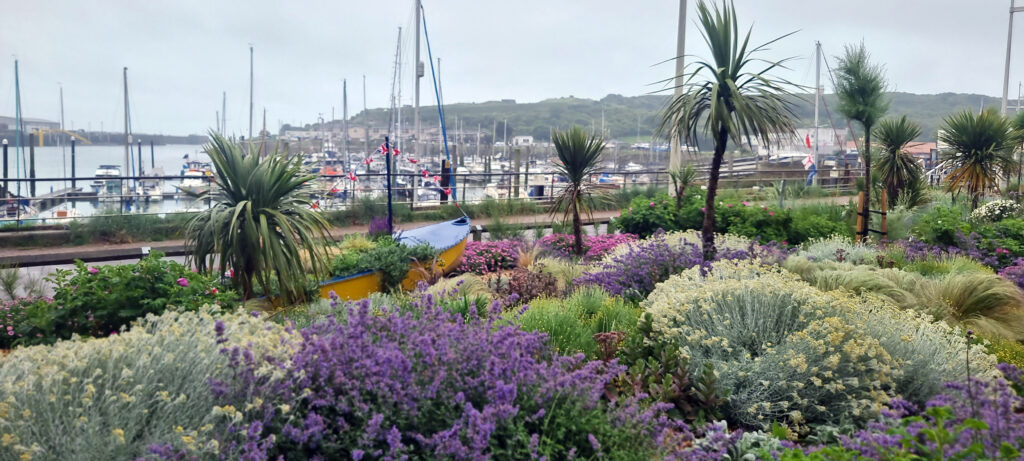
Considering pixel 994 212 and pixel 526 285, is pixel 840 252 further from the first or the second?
pixel 994 212

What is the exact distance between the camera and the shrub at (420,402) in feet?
10.2

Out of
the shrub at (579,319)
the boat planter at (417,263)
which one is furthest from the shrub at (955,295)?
the boat planter at (417,263)

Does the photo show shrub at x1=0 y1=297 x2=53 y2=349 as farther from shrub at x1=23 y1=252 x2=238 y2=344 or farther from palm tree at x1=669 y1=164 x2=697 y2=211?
palm tree at x1=669 y1=164 x2=697 y2=211

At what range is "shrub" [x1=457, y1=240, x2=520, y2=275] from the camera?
1169 cm

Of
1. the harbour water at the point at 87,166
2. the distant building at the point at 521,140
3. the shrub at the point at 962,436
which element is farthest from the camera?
the distant building at the point at 521,140

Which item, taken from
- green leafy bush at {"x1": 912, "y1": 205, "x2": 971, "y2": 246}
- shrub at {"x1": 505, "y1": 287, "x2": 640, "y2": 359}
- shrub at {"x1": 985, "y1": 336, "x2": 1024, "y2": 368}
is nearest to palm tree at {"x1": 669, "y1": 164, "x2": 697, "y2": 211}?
green leafy bush at {"x1": 912, "y1": 205, "x2": 971, "y2": 246}

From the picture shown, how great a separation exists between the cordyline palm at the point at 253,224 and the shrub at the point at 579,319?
109 inches

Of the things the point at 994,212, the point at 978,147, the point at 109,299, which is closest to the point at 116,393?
the point at 109,299

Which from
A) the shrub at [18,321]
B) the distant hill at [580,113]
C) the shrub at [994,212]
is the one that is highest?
the distant hill at [580,113]

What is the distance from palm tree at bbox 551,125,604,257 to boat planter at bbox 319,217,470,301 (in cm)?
171

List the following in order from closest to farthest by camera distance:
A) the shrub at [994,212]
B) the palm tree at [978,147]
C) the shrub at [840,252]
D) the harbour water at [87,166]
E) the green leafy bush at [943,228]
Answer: the shrub at [840,252]
the green leafy bush at [943,228]
the shrub at [994,212]
the palm tree at [978,147]
the harbour water at [87,166]

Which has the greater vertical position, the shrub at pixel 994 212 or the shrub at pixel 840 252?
the shrub at pixel 994 212

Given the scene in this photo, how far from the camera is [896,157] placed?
15.4m

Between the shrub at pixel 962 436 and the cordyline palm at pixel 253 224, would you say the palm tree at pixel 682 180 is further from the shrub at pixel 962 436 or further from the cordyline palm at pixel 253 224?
the shrub at pixel 962 436
